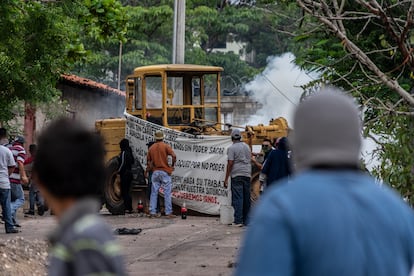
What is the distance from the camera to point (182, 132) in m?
21.7

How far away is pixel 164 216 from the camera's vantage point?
2108cm

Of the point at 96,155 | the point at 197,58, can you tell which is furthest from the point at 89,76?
the point at 96,155

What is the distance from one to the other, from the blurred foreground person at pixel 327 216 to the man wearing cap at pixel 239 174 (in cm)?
1475

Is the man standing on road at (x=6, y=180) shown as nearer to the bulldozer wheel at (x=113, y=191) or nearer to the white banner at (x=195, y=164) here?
the bulldozer wheel at (x=113, y=191)

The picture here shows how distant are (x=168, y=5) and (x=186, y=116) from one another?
73.5ft

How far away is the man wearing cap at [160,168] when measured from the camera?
67.2 feet

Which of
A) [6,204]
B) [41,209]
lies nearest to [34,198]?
[41,209]

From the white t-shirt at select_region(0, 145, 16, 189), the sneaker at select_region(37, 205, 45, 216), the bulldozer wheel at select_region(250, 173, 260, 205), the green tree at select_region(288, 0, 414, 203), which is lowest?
the sneaker at select_region(37, 205, 45, 216)

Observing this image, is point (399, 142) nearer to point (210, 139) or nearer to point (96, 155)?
point (96, 155)

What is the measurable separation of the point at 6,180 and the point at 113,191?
5495 mm

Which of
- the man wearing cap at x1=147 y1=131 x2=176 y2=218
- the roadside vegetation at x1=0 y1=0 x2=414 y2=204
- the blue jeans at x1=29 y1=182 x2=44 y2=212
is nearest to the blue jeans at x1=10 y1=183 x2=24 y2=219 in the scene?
the roadside vegetation at x1=0 y1=0 x2=414 y2=204

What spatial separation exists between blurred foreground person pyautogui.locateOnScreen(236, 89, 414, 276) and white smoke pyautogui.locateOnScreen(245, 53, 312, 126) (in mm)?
37596

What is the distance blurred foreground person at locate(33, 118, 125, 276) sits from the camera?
366 centimetres

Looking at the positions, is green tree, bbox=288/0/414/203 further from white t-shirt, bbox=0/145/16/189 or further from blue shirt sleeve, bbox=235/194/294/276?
blue shirt sleeve, bbox=235/194/294/276
